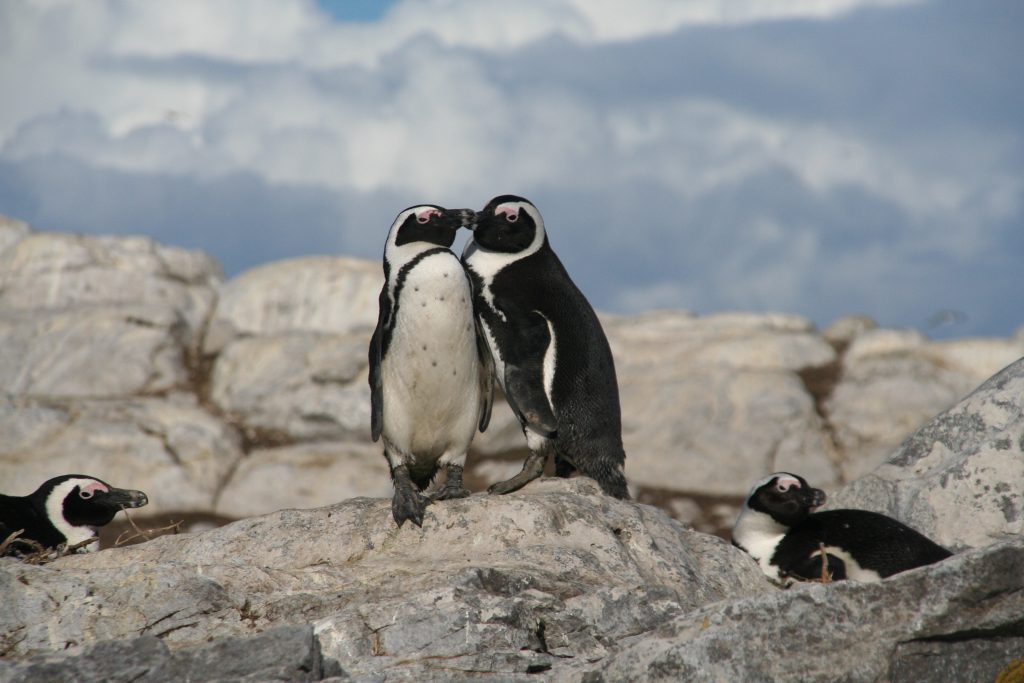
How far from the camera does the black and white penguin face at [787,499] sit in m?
5.71

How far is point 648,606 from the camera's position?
3811 millimetres

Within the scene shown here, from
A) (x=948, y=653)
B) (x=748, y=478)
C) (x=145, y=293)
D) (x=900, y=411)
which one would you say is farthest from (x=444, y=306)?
(x=145, y=293)

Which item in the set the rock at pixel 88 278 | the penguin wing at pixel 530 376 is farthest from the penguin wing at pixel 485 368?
the rock at pixel 88 278

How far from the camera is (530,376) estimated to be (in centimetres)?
518

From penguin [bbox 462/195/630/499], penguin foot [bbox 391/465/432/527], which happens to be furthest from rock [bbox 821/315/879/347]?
penguin foot [bbox 391/465/432/527]

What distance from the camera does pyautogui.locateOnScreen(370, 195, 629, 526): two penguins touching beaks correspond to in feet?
15.7

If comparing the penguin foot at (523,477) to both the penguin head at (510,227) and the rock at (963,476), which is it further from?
the rock at (963,476)

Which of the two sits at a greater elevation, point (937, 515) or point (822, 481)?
point (937, 515)

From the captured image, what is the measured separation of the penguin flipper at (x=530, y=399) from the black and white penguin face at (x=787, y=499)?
127 cm

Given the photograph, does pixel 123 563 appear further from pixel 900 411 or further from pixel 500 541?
pixel 900 411

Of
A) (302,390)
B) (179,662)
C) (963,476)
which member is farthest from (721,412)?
(179,662)

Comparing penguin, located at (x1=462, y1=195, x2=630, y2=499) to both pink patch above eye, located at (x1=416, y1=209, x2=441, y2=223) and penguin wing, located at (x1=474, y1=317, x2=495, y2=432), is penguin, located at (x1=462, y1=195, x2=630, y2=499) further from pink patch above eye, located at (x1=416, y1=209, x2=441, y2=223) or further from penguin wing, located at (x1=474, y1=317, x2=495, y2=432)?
pink patch above eye, located at (x1=416, y1=209, x2=441, y2=223)

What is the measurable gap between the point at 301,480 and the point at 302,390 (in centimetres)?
163

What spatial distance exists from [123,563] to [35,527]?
59.5 inches
